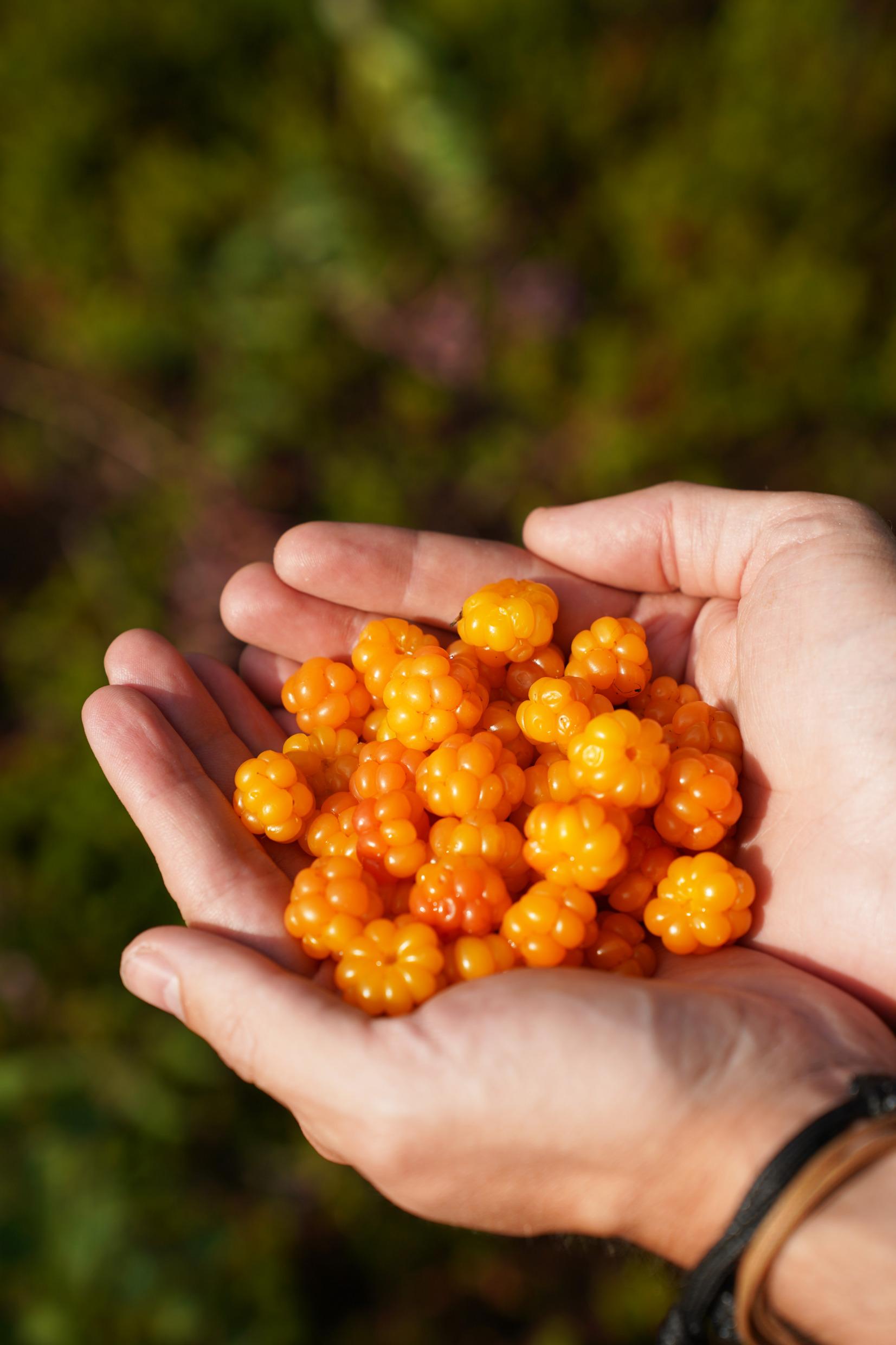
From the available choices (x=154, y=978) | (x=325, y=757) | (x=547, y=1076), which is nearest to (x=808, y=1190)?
(x=547, y=1076)

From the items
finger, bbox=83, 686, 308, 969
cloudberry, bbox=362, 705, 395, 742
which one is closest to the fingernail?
finger, bbox=83, 686, 308, 969

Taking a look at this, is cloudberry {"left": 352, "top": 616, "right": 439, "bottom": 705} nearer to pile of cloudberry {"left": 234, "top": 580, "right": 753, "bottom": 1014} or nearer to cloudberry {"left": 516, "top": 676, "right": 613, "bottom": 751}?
pile of cloudberry {"left": 234, "top": 580, "right": 753, "bottom": 1014}

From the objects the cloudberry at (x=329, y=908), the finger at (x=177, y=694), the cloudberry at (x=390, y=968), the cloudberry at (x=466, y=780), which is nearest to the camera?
the cloudberry at (x=390, y=968)

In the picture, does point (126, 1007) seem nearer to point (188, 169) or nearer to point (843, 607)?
point (843, 607)

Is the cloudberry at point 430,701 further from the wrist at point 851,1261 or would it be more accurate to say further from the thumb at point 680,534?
the wrist at point 851,1261

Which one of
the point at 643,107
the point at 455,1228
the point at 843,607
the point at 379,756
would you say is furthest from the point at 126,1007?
the point at 643,107

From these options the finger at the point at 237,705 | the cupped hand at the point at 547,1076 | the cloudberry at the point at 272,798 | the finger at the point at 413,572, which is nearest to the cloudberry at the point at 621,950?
the cupped hand at the point at 547,1076

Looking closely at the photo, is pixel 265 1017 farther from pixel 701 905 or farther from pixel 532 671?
pixel 532 671
